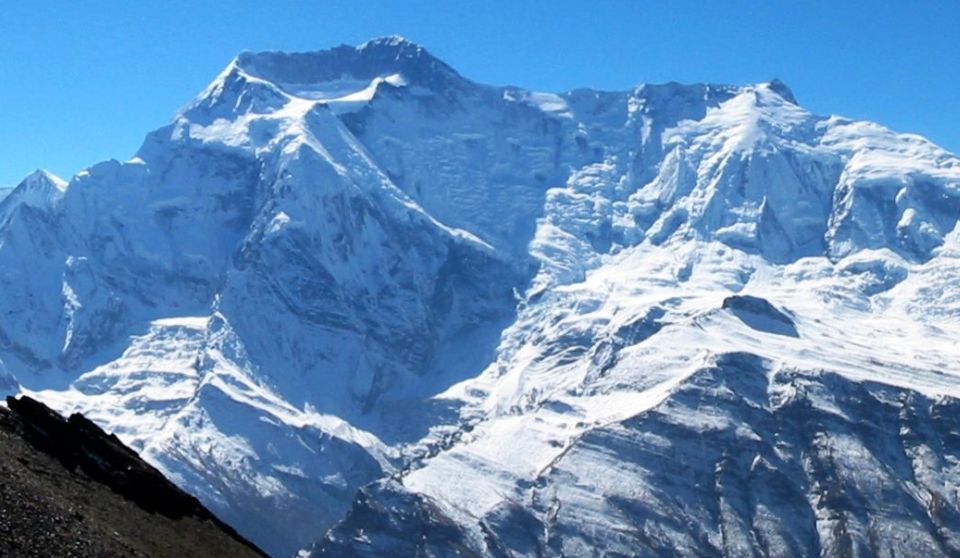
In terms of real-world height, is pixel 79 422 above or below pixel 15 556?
above

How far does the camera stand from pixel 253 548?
118m

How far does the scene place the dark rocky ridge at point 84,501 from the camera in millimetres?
93438

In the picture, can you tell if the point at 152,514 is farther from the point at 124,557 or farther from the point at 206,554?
the point at 124,557

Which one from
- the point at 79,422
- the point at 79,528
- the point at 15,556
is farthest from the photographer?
the point at 79,422

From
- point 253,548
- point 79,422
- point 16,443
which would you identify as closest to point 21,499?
point 16,443

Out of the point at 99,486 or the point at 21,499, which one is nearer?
the point at 21,499

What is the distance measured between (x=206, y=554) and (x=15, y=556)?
20.9 m

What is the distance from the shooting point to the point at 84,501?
10225 centimetres

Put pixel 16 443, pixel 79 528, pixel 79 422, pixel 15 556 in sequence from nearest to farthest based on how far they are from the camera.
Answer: pixel 15 556
pixel 79 528
pixel 16 443
pixel 79 422

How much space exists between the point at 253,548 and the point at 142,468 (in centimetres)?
972

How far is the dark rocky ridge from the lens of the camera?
93.4 m

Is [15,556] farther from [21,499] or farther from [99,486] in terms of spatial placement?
[99,486]

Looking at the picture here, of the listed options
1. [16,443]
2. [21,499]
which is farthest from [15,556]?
[16,443]

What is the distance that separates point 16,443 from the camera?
4124 inches
